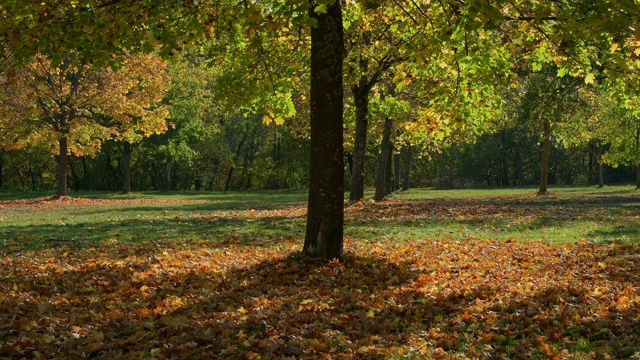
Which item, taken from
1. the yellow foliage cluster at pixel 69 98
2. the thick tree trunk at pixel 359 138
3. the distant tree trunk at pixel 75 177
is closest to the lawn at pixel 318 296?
the thick tree trunk at pixel 359 138

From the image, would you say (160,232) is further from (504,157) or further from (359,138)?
(504,157)

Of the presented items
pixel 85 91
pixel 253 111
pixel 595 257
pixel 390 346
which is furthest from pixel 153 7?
pixel 85 91

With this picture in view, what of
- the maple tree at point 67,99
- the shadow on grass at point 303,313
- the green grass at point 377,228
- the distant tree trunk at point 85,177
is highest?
the maple tree at point 67,99

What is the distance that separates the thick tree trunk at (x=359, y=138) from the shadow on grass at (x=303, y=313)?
1319 centimetres

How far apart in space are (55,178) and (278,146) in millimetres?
27368

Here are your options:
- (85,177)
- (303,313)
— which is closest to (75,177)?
(85,177)

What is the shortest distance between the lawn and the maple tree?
58.2 ft

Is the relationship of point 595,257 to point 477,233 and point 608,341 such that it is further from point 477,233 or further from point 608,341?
point 608,341

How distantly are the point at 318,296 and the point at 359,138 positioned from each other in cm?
1535

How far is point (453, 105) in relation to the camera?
11.1m

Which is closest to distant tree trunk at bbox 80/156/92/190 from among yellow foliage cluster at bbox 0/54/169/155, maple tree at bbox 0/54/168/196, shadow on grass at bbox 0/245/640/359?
yellow foliage cluster at bbox 0/54/169/155

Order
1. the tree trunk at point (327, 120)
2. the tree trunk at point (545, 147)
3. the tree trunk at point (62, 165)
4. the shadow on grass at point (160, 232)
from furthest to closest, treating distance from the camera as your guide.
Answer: the tree trunk at point (62, 165)
the tree trunk at point (545, 147)
the shadow on grass at point (160, 232)
the tree trunk at point (327, 120)

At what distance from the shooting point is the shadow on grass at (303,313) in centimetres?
570

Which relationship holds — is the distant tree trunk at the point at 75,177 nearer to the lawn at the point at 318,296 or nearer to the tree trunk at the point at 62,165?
the tree trunk at the point at 62,165
